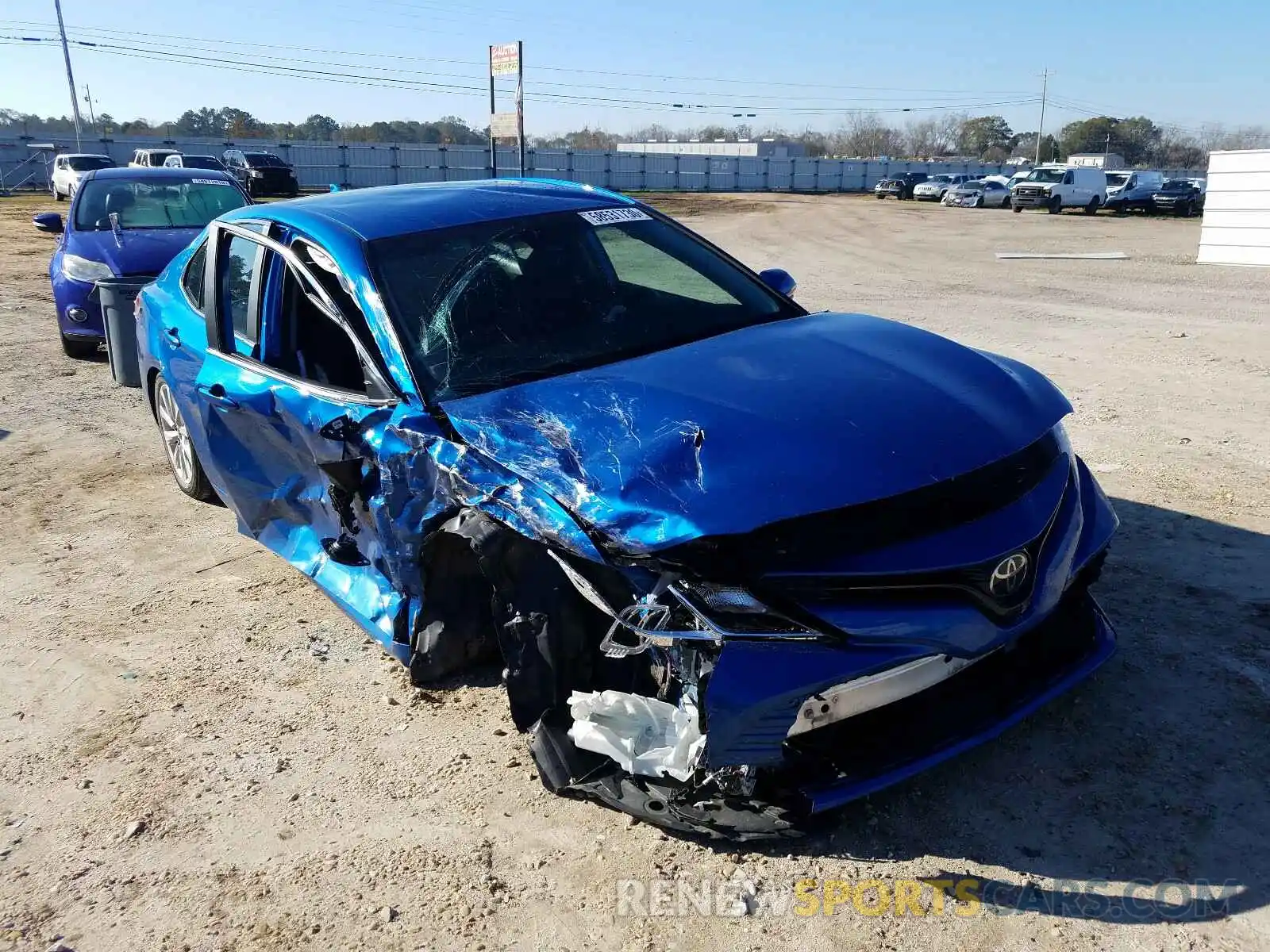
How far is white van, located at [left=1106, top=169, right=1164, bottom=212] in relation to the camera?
1487 inches

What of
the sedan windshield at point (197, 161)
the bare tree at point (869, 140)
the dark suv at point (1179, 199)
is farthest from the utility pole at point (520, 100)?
the bare tree at point (869, 140)

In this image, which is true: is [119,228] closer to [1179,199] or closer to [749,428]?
[749,428]

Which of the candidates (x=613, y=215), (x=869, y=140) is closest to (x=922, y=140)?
(x=869, y=140)

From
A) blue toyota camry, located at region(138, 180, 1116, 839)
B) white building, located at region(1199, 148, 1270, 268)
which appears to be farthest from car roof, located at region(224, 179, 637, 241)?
white building, located at region(1199, 148, 1270, 268)

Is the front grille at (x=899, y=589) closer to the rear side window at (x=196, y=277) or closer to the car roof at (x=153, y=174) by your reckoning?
the rear side window at (x=196, y=277)

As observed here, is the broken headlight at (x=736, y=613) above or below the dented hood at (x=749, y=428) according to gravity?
below

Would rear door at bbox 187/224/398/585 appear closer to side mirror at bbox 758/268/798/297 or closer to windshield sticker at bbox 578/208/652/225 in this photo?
windshield sticker at bbox 578/208/652/225

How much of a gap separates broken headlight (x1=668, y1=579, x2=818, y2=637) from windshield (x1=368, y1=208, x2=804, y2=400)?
1201 mm

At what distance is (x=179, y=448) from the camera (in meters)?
5.72

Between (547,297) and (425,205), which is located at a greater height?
(425,205)

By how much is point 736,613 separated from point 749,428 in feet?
1.98

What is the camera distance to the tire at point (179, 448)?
5531 mm

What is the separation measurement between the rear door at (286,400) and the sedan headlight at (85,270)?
5.01m

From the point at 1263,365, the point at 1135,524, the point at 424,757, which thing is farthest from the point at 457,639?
the point at 1263,365
